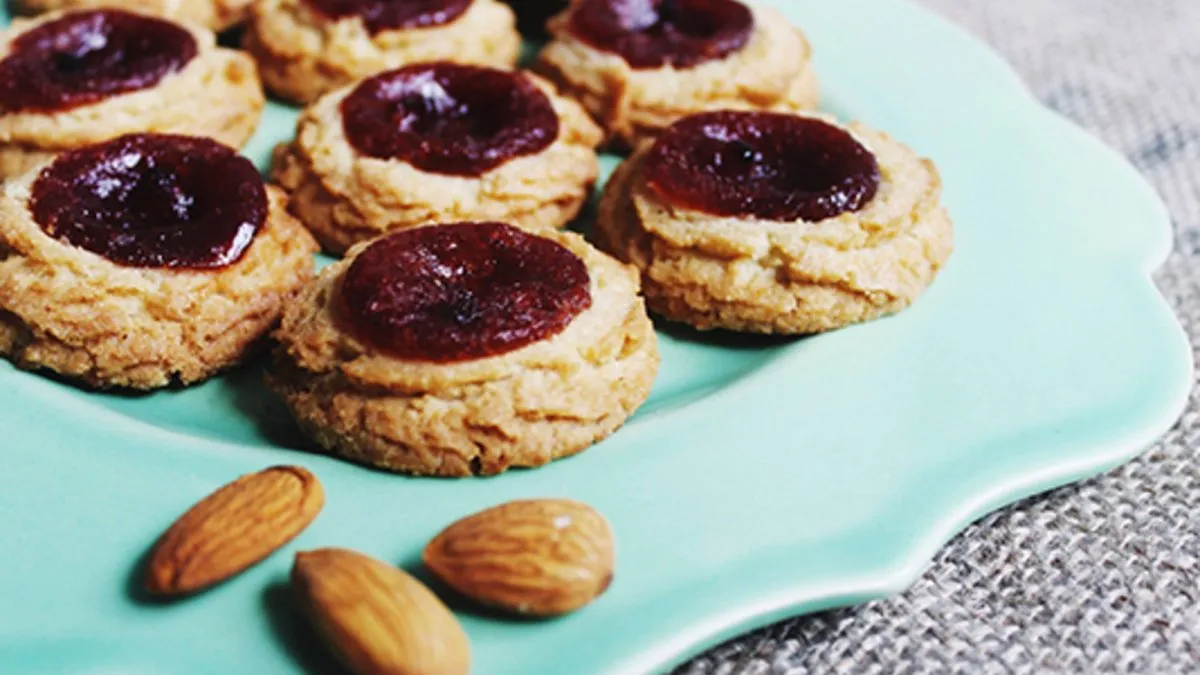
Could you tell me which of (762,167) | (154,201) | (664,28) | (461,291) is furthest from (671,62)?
(154,201)

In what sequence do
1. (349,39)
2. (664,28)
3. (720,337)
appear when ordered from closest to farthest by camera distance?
(720,337), (349,39), (664,28)

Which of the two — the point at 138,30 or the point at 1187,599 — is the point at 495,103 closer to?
the point at 138,30

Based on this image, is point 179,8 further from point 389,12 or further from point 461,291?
point 461,291

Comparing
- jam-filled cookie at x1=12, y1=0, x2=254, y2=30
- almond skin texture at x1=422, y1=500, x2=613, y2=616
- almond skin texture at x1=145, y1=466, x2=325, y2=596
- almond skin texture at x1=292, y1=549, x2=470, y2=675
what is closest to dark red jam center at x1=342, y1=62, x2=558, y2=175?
jam-filled cookie at x1=12, y1=0, x2=254, y2=30

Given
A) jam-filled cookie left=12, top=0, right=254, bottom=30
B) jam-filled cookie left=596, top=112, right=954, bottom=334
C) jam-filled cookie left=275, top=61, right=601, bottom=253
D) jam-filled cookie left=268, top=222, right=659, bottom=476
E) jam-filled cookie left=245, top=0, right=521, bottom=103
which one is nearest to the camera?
jam-filled cookie left=268, top=222, right=659, bottom=476

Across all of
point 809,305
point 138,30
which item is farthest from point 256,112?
point 809,305

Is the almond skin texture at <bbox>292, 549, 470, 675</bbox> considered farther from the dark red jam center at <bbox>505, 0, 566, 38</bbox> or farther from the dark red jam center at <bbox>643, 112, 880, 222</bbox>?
the dark red jam center at <bbox>505, 0, 566, 38</bbox>
